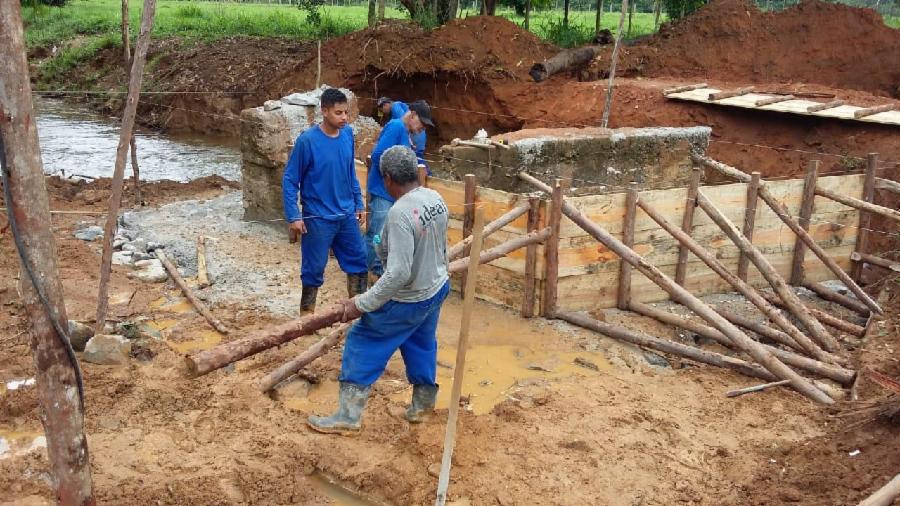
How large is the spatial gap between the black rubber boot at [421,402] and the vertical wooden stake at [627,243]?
305cm

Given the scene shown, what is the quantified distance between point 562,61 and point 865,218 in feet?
30.6

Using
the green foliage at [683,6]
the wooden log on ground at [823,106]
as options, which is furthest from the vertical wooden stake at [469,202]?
the green foliage at [683,6]

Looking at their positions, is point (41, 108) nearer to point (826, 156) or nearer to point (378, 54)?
point (378, 54)

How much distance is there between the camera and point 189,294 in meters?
7.55

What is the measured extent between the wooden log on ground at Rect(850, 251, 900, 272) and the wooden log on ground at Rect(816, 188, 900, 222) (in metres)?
0.78

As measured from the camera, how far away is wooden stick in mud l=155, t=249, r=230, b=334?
22.7 feet

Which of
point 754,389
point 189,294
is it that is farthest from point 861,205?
point 189,294

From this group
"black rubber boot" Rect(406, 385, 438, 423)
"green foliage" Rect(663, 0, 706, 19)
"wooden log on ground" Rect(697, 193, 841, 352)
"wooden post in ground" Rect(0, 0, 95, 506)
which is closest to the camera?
"wooden post in ground" Rect(0, 0, 95, 506)

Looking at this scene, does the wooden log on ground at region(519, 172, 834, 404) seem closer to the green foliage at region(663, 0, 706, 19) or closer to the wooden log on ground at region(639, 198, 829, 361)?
the wooden log on ground at region(639, 198, 829, 361)

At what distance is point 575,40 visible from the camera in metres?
21.7

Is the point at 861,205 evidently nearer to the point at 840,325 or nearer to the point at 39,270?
the point at 840,325

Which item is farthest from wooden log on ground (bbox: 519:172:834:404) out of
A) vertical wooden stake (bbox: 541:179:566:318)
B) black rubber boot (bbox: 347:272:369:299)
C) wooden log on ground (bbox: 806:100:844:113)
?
wooden log on ground (bbox: 806:100:844:113)

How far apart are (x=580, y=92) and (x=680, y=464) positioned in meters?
11.4

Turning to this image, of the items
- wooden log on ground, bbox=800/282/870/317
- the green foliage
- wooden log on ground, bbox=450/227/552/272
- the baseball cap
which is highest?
the green foliage
